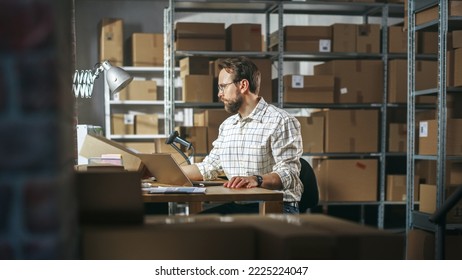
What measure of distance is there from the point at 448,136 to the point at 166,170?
160 centimetres

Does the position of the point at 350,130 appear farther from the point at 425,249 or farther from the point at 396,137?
the point at 425,249

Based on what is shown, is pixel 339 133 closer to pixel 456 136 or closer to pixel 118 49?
pixel 456 136

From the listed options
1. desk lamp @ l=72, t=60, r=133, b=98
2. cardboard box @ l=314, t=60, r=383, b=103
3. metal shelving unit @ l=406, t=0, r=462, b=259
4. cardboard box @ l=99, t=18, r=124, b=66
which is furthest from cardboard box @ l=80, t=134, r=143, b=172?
cardboard box @ l=99, t=18, r=124, b=66

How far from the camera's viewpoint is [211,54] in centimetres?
404

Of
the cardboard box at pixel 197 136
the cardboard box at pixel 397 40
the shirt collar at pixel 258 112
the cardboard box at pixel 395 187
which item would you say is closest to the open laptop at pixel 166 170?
the shirt collar at pixel 258 112

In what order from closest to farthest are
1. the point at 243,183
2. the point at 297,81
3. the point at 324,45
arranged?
the point at 243,183 → the point at 297,81 → the point at 324,45

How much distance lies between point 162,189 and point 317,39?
99.0 inches

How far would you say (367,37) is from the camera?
4227 mm

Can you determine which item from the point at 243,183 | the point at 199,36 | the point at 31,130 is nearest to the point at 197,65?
the point at 199,36

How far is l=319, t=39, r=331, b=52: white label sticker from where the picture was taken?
164 inches

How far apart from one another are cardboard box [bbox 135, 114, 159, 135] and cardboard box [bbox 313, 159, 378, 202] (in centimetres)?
238

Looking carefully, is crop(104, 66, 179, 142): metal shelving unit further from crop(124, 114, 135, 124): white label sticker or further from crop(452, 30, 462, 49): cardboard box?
crop(452, 30, 462, 49): cardboard box

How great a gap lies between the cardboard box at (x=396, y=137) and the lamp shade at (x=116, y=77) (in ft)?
7.49
